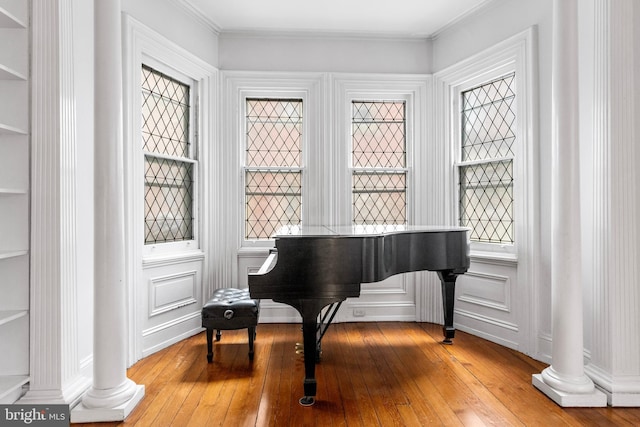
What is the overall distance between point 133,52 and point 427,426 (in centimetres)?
320

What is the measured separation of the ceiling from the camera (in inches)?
126

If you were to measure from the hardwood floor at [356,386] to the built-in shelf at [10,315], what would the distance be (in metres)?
0.75

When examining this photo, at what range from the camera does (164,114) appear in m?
3.21

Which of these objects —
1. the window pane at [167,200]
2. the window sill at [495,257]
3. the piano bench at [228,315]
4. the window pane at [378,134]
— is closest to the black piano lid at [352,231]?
the window sill at [495,257]

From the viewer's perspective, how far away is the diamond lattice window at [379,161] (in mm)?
3891

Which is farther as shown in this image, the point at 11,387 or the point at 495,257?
the point at 495,257

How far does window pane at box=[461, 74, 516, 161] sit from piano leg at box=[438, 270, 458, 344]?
1183 mm

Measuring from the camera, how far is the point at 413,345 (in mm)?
3088

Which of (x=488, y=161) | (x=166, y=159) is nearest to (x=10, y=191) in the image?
(x=166, y=159)

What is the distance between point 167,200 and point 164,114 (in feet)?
2.49

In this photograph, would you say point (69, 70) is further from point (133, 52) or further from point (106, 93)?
point (133, 52)

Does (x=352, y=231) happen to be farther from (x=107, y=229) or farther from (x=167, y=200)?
(x=167, y=200)


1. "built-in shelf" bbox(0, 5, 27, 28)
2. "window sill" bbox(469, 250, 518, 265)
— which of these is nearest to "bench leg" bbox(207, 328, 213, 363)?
"built-in shelf" bbox(0, 5, 27, 28)

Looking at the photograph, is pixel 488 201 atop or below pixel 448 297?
atop
